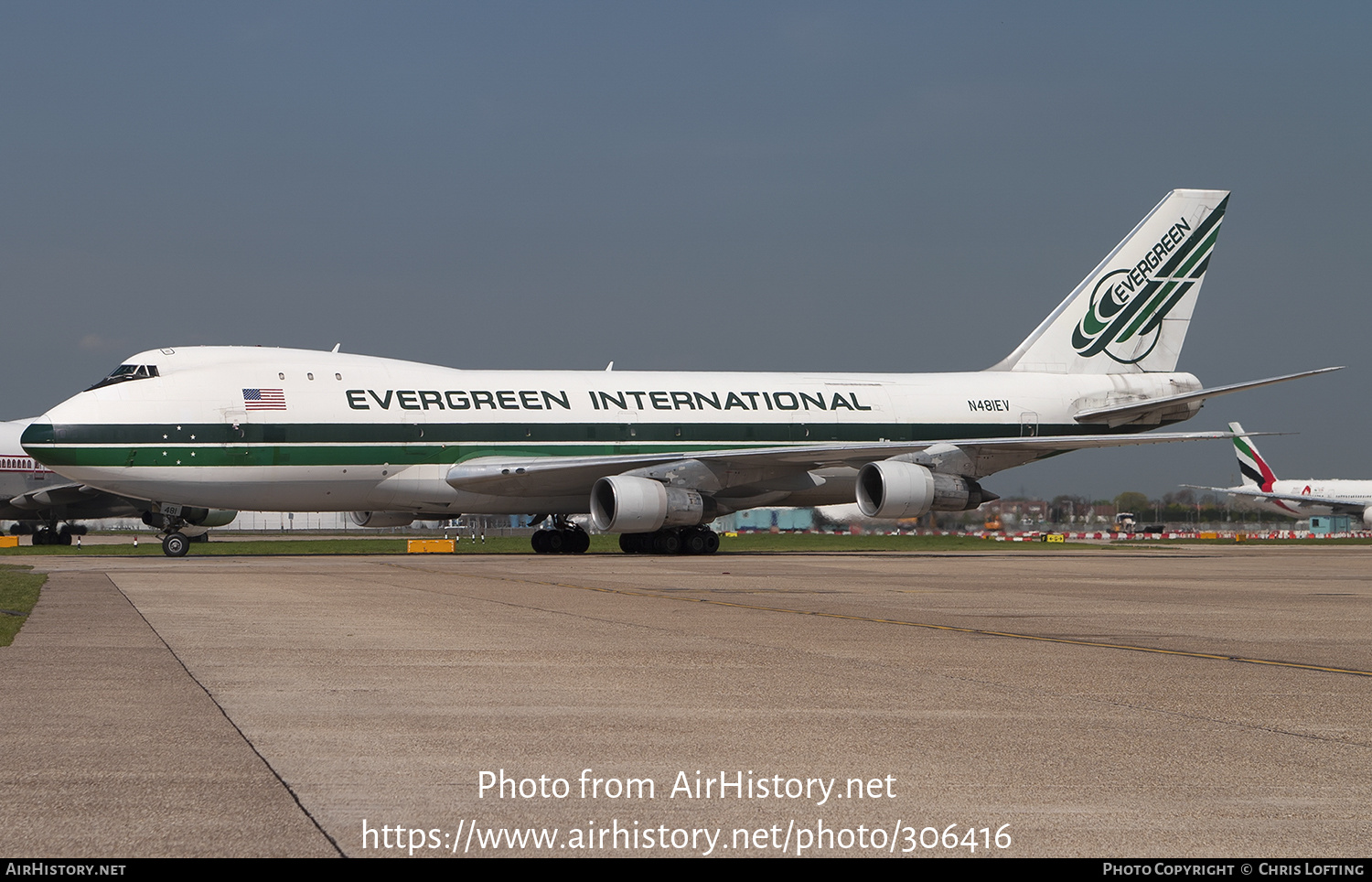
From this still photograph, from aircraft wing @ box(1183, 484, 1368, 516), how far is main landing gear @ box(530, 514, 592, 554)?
166 feet

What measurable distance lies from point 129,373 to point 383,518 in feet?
23.3

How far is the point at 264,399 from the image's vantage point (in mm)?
30266

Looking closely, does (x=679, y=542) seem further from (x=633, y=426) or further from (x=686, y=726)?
(x=686, y=726)

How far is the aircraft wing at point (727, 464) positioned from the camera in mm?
31500

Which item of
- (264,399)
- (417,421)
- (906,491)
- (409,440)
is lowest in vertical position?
(906,491)

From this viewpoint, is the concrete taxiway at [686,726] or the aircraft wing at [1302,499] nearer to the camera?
the concrete taxiway at [686,726]

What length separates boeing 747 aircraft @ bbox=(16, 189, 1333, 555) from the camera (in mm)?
29766

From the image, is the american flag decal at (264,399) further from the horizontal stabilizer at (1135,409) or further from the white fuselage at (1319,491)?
the white fuselage at (1319,491)

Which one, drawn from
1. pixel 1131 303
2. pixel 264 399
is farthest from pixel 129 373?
pixel 1131 303

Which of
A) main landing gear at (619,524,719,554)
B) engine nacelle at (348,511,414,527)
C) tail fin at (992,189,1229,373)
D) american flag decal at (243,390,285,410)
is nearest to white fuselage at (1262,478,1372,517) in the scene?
tail fin at (992,189,1229,373)

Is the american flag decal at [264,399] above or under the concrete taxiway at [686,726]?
above

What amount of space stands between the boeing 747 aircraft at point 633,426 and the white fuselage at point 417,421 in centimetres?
4

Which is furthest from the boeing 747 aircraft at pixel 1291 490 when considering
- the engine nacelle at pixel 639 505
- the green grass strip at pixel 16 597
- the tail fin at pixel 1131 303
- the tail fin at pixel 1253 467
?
the green grass strip at pixel 16 597
